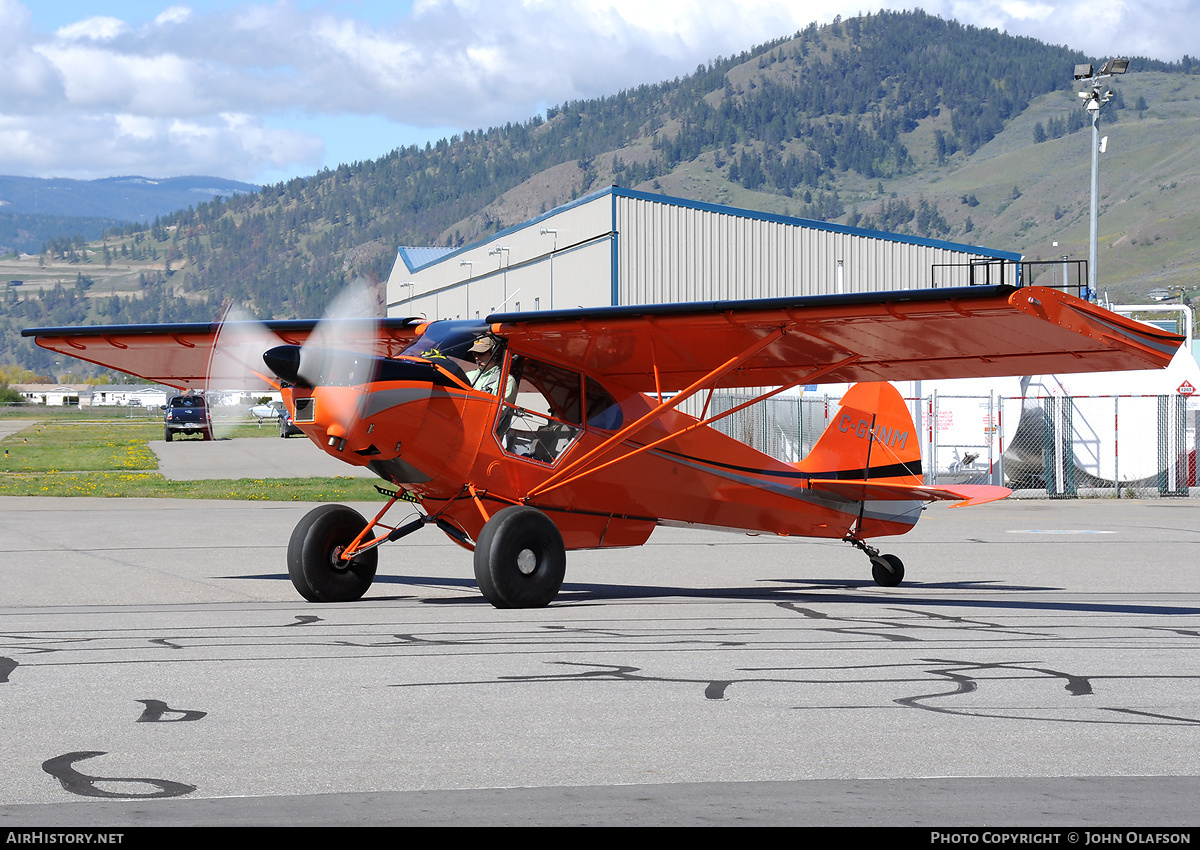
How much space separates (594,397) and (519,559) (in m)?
2.11

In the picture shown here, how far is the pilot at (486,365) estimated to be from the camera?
36.1 feet

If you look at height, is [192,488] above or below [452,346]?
below

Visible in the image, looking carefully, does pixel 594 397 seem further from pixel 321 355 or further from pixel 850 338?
pixel 321 355

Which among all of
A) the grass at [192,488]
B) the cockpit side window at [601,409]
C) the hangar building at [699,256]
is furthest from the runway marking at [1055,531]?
the hangar building at [699,256]

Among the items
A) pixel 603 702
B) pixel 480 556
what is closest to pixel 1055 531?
pixel 480 556

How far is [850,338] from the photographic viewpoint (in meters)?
11.2

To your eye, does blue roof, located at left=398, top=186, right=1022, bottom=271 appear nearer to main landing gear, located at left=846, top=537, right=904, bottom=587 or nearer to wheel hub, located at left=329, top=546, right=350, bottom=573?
main landing gear, located at left=846, top=537, right=904, bottom=587

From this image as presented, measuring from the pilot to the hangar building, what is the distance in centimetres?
2394

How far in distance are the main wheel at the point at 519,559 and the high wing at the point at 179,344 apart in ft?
6.45

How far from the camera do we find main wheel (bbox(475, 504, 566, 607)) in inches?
400

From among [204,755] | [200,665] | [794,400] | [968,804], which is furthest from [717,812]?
[794,400]

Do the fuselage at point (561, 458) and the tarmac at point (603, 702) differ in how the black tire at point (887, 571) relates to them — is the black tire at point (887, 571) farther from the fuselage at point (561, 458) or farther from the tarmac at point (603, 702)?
the fuselage at point (561, 458)

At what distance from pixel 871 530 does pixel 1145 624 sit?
14.2 feet
